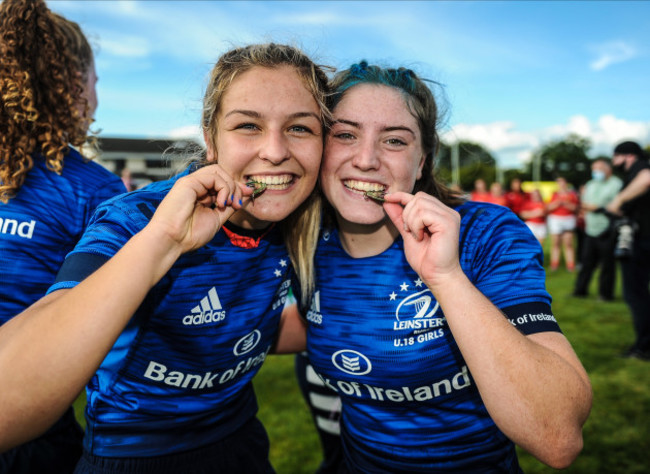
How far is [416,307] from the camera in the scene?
1.91 meters

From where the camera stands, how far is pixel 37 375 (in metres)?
1.17

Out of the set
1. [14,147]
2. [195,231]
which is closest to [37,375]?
[195,231]

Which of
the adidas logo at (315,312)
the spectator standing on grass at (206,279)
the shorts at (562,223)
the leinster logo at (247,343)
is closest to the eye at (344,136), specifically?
the spectator standing on grass at (206,279)

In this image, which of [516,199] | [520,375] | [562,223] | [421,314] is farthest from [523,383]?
[516,199]

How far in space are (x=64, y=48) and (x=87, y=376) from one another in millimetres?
1678

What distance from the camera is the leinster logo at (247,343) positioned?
1.94 m

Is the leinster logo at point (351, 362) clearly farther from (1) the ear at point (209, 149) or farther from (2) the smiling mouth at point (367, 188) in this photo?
(1) the ear at point (209, 149)

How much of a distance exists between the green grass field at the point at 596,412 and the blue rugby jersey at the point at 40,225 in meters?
2.46

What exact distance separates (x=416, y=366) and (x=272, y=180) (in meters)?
0.93

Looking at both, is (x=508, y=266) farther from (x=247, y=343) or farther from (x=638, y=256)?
(x=638, y=256)

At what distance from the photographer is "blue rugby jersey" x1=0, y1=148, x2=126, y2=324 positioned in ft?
6.22

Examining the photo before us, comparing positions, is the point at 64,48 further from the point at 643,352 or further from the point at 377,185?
the point at 643,352

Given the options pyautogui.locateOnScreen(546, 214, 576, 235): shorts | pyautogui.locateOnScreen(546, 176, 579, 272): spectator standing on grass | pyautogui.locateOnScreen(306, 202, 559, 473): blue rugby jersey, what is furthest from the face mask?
pyautogui.locateOnScreen(306, 202, 559, 473): blue rugby jersey

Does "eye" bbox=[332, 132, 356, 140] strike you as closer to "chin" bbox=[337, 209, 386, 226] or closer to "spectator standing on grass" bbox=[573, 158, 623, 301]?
"chin" bbox=[337, 209, 386, 226]
